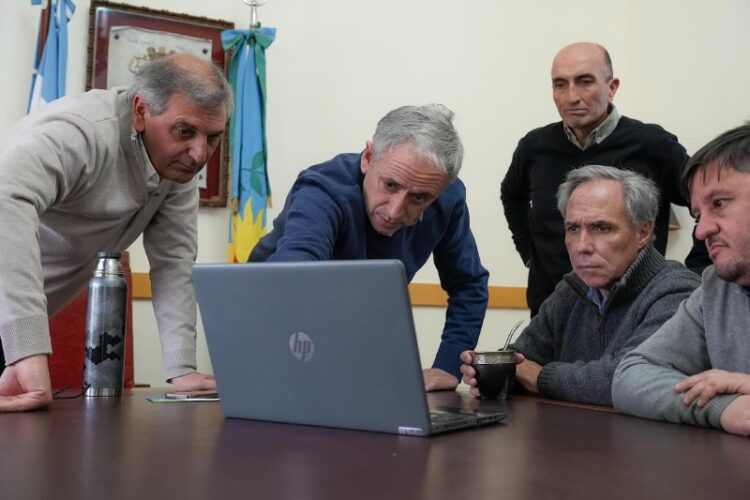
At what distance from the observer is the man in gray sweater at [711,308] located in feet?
5.39

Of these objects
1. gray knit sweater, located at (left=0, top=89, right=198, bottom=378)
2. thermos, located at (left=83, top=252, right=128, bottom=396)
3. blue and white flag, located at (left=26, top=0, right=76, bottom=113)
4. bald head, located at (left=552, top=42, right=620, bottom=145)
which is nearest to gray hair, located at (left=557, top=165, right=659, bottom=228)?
bald head, located at (left=552, top=42, right=620, bottom=145)

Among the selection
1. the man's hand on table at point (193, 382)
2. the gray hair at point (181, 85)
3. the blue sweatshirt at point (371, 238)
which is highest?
the gray hair at point (181, 85)

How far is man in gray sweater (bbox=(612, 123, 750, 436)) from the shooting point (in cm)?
164

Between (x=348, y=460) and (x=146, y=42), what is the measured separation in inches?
134

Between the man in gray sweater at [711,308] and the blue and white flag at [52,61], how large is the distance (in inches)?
111

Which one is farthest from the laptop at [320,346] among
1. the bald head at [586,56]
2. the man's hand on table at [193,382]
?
the bald head at [586,56]

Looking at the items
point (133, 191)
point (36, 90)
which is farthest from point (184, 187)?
point (36, 90)

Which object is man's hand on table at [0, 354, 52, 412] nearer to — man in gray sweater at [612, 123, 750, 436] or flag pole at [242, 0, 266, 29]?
man in gray sweater at [612, 123, 750, 436]

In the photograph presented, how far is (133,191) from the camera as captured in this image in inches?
82.5

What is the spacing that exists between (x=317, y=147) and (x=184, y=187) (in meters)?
2.14

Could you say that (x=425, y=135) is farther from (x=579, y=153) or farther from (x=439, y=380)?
(x=579, y=153)

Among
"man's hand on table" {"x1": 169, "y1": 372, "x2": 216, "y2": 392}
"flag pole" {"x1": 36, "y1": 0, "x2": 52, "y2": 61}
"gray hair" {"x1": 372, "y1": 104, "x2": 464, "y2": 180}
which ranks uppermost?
"flag pole" {"x1": 36, "y1": 0, "x2": 52, "y2": 61}

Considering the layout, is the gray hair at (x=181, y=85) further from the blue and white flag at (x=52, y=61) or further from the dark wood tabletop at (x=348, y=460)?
the blue and white flag at (x=52, y=61)

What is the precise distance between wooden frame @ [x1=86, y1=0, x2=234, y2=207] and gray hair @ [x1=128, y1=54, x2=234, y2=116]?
6.74 feet
